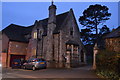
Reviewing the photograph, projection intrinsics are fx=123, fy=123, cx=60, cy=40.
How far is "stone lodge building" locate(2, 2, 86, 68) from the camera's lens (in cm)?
2153

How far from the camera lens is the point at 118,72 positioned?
863cm

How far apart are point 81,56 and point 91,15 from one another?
14.1 meters

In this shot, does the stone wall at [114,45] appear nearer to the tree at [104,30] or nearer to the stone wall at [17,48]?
the tree at [104,30]

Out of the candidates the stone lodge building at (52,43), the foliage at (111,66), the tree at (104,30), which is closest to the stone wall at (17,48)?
the stone lodge building at (52,43)

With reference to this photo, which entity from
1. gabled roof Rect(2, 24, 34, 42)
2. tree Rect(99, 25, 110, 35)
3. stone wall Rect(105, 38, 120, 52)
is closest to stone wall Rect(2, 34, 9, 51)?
gabled roof Rect(2, 24, 34, 42)

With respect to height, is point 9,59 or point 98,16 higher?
point 98,16

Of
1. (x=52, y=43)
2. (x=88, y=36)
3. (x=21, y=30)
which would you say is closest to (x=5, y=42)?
(x=21, y=30)

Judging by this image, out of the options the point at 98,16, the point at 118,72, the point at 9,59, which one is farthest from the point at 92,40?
the point at 118,72

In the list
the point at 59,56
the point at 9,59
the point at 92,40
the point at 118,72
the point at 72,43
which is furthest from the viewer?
the point at 92,40

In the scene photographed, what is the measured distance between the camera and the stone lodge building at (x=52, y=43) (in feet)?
70.6

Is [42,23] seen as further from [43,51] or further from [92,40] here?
[92,40]

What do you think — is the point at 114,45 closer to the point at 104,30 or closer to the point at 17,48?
the point at 104,30

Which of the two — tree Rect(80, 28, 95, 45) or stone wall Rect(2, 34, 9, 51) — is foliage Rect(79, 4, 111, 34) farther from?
stone wall Rect(2, 34, 9, 51)

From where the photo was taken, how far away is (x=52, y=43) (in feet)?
73.3
